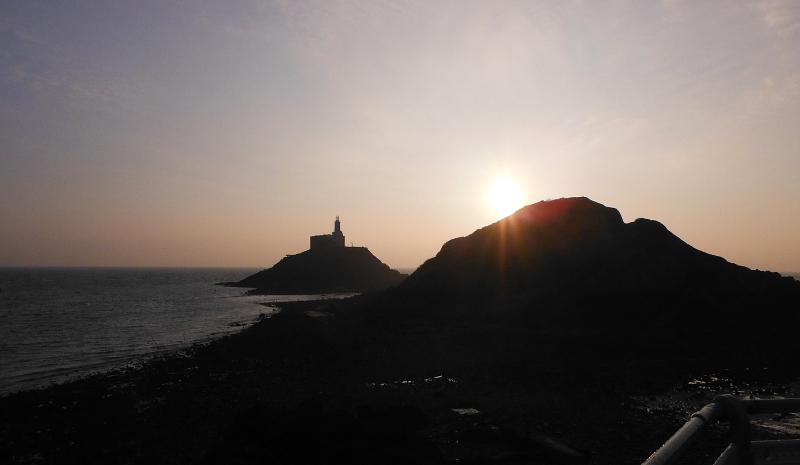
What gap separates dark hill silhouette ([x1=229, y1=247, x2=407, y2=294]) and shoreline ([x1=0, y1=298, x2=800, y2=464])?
81792mm

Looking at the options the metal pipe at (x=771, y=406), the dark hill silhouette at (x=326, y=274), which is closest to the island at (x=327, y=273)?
the dark hill silhouette at (x=326, y=274)

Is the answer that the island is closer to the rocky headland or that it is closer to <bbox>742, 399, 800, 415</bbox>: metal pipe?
the rocky headland

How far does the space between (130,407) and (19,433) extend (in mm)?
3657

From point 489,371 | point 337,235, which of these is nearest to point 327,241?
point 337,235

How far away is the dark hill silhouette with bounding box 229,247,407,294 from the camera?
377 ft

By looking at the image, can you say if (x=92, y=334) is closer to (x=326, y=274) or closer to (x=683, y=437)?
(x=683, y=437)

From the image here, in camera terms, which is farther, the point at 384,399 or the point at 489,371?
the point at 489,371

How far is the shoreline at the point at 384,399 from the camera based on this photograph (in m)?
13.8

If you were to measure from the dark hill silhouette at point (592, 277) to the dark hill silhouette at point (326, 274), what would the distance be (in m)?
63.8

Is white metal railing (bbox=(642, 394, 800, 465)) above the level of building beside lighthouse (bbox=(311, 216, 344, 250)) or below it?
below

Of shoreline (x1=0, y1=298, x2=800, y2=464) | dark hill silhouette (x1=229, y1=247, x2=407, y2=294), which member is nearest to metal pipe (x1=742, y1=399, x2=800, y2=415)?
shoreline (x1=0, y1=298, x2=800, y2=464)

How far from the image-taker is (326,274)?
119500 millimetres

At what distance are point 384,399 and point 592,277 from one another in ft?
79.0

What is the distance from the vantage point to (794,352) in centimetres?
2555
